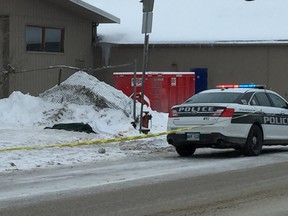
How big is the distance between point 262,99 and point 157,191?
6108 millimetres

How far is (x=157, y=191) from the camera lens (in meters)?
9.16

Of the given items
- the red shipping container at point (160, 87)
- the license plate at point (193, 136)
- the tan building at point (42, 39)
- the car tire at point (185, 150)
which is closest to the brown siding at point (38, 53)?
the tan building at point (42, 39)

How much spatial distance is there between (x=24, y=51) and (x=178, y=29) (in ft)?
27.5

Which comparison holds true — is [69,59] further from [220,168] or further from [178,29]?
[220,168]

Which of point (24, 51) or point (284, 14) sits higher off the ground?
point (284, 14)

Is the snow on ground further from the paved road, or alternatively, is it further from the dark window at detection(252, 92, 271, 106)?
the dark window at detection(252, 92, 271, 106)

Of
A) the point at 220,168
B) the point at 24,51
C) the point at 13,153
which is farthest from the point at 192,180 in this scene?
the point at 24,51

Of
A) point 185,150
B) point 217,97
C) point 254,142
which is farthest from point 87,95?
point 254,142

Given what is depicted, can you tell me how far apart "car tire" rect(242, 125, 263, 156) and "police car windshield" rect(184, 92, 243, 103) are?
32.6 inches

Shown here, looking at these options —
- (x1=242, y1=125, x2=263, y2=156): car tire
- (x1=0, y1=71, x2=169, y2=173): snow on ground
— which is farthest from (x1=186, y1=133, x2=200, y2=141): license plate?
(x1=0, y1=71, x2=169, y2=173): snow on ground

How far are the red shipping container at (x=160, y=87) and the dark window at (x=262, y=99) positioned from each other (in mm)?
7505

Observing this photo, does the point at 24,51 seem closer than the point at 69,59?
Yes

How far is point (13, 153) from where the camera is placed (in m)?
12.9

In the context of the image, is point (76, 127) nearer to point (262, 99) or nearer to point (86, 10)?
point (262, 99)
